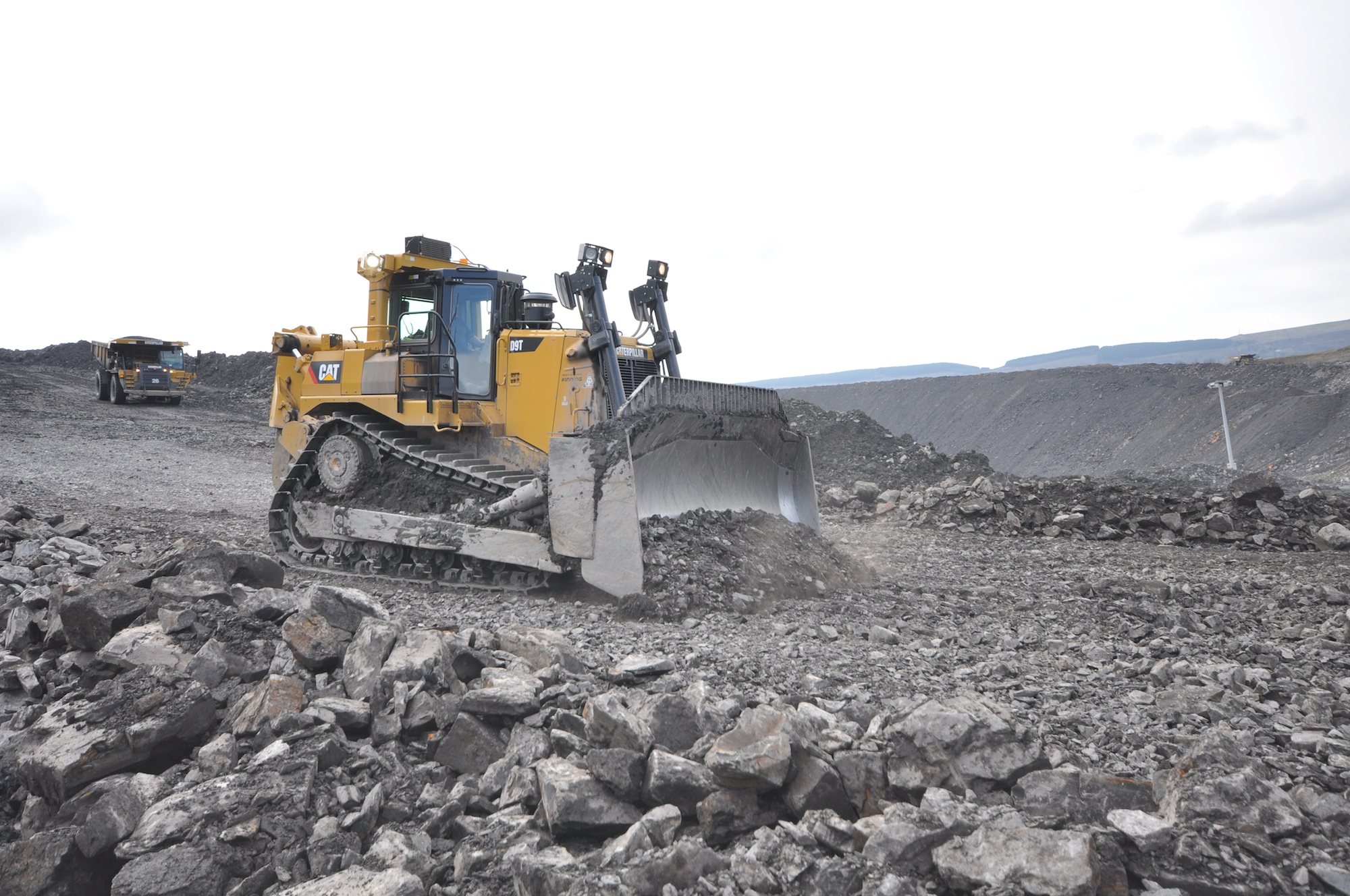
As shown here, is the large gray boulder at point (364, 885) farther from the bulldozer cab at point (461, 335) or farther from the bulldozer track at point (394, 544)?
the bulldozer cab at point (461, 335)

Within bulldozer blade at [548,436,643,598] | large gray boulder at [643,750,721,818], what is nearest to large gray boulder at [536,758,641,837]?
large gray boulder at [643,750,721,818]

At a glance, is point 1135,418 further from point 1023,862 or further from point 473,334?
point 1023,862

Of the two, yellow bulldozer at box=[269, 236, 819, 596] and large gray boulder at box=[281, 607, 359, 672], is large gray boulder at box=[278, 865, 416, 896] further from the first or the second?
yellow bulldozer at box=[269, 236, 819, 596]

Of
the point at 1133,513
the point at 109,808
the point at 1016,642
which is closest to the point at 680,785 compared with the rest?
the point at 109,808

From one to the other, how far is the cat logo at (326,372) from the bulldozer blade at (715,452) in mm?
3625

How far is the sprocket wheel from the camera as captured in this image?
307 inches

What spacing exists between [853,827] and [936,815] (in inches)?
9.6

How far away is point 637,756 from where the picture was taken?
2887 mm

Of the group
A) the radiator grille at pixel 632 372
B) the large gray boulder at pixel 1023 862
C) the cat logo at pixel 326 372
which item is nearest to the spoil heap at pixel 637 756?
the large gray boulder at pixel 1023 862

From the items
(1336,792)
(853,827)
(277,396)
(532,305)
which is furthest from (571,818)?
(277,396)

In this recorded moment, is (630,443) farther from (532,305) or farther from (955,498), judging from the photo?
(955,498)

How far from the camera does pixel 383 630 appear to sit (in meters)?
3.96

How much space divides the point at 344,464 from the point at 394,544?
1.05 m

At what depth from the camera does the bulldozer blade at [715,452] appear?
6613 millimetres
